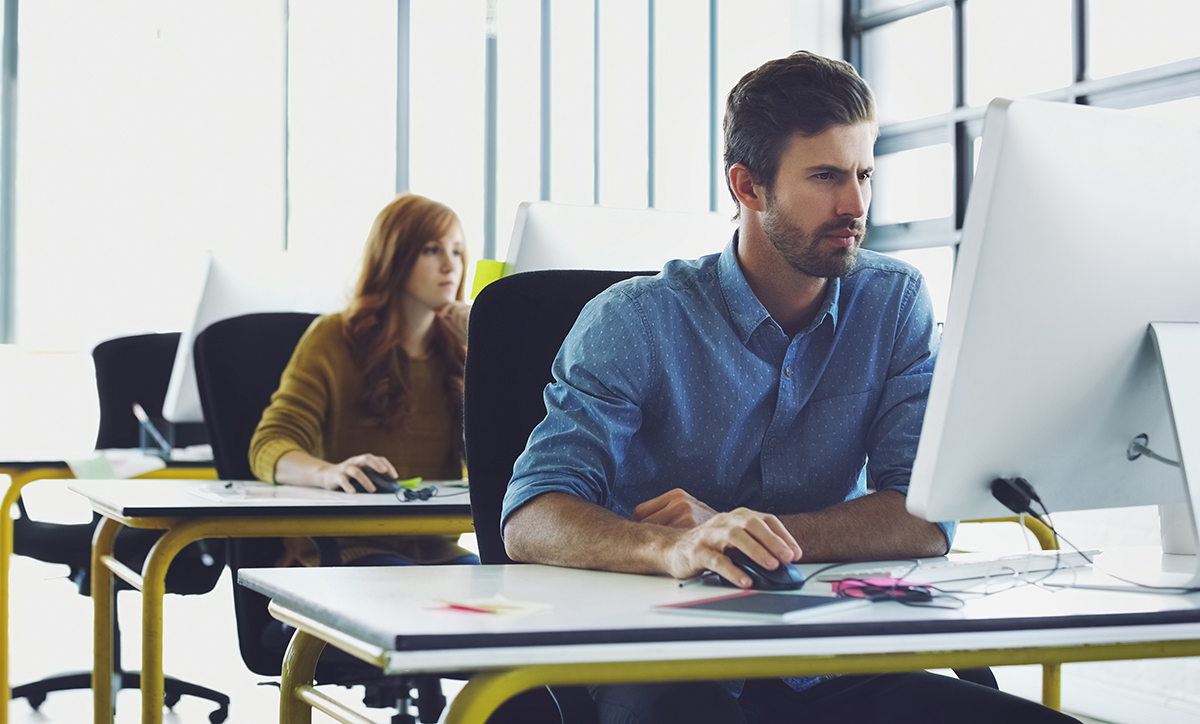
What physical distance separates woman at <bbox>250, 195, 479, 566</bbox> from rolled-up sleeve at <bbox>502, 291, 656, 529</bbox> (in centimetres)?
90

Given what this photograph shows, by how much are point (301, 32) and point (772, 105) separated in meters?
3.41

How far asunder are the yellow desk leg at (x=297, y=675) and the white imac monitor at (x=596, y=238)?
89 centimetres

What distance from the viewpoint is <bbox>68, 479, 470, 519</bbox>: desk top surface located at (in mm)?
1657

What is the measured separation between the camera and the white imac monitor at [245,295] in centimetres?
235

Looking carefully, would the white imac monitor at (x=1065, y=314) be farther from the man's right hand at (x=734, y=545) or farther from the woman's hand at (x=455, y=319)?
the woman's hand at (x=455, y=319)

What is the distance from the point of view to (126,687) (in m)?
2.90

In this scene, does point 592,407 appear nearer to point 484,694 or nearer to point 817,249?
point 817,249

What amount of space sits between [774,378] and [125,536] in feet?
5.98

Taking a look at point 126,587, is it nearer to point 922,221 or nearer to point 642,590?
point 642,590

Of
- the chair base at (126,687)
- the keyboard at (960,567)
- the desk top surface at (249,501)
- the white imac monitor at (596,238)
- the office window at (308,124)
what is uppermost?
the office window at (308,124)

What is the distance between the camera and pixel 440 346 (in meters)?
2.38

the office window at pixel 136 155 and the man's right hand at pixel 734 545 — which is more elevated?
the office window at pixel 136 155

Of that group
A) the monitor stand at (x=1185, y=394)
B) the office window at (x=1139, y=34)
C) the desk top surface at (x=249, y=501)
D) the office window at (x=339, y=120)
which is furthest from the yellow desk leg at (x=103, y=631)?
the office window at (x=1139, y=34)

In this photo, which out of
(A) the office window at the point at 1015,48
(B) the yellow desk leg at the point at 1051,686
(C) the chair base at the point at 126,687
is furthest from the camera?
(A) the office window at the point at 1015,48
